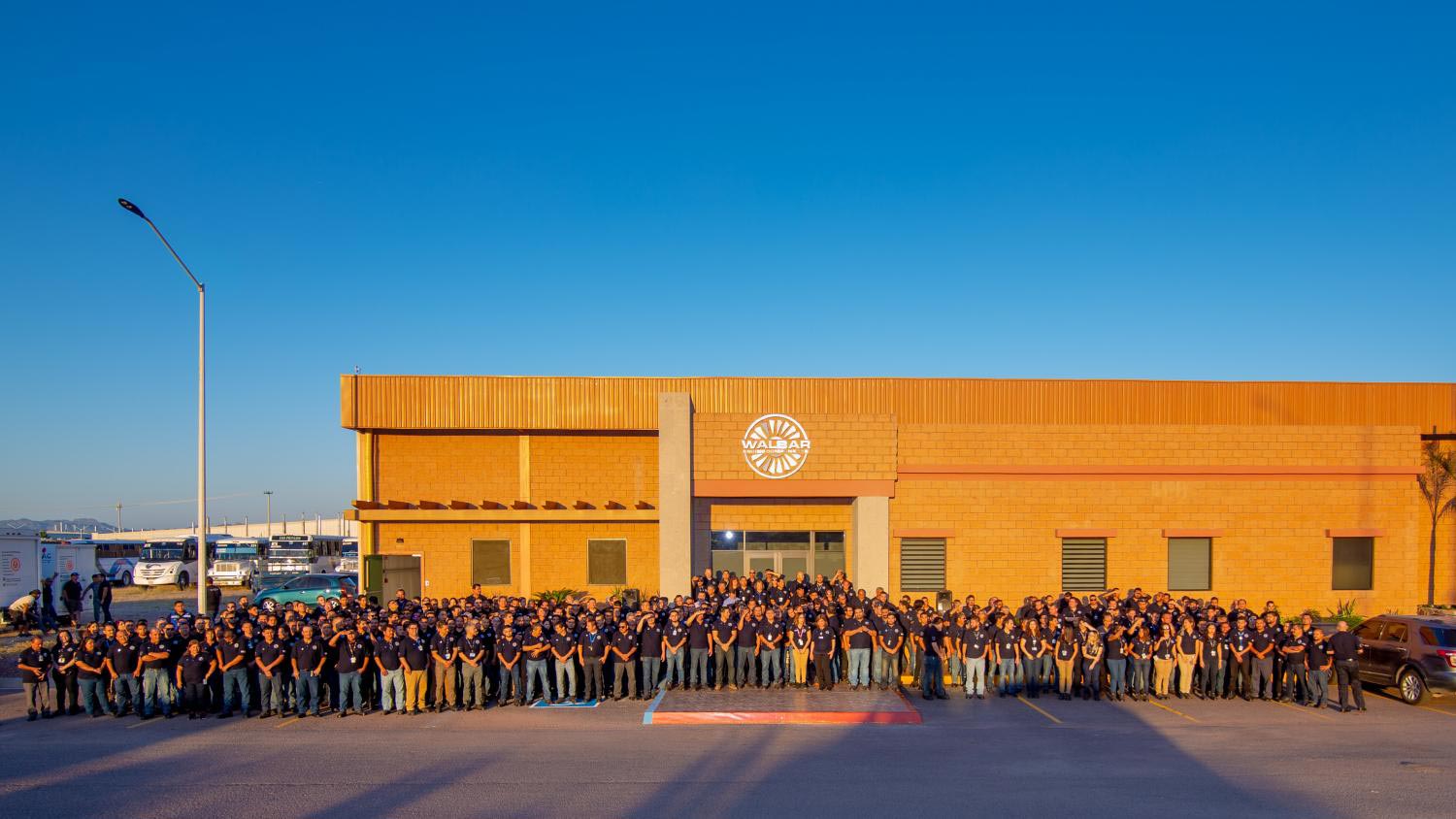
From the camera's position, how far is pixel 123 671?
1428 cm

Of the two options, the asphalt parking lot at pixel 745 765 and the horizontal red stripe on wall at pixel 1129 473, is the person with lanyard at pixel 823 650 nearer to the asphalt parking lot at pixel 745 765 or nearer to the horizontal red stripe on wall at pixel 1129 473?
the asphalt parking lot at pixel 745 765

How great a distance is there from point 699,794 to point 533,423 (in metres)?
16.4

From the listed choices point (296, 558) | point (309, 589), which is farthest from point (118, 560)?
point (309, 589)

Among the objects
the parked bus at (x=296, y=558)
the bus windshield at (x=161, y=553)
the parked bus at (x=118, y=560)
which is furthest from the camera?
the bus windshield at (x=161, y=553)

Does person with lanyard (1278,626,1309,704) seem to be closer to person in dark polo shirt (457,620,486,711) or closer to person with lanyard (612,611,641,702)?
person with lanyard (612,611,641,702)

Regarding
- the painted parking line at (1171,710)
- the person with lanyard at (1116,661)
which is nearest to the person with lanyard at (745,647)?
the person with lanyard at (1116,661)

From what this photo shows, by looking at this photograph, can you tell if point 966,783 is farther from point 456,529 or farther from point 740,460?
point 456,529

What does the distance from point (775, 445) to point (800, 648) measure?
8814 millimetres

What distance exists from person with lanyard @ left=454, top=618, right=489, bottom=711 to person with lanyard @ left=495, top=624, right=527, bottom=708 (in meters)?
0.33

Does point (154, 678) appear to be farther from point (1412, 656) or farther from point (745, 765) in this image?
point (1412, 656)

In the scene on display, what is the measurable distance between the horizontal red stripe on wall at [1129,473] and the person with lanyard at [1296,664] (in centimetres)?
894

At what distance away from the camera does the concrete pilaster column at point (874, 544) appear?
923 inches

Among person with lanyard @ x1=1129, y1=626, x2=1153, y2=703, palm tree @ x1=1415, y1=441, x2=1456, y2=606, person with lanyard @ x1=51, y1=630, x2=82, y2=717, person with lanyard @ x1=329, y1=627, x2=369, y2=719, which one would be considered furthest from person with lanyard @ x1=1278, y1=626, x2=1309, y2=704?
person with lanyard @ x1=51, y1=630, x2=82, y2=717

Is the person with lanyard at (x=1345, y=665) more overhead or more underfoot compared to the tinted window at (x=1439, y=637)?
more underfoot
